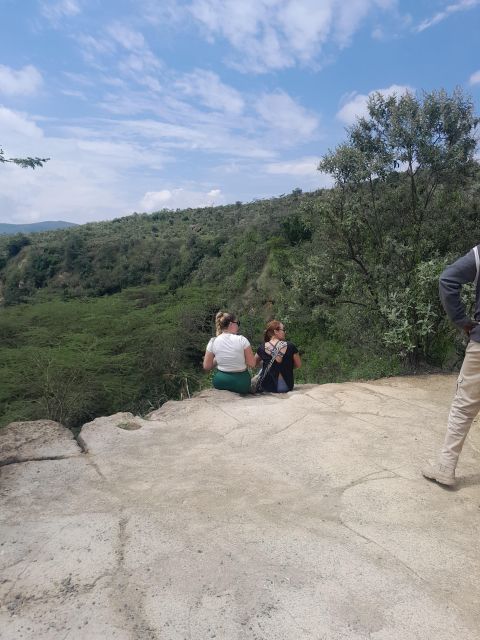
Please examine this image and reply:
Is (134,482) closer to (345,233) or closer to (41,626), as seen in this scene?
(41,626)

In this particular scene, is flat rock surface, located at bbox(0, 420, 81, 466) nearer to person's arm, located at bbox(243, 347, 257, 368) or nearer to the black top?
person's arm, located at bbox(243, 347, 257, 368)

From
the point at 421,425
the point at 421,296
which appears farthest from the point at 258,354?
the point at 421,296

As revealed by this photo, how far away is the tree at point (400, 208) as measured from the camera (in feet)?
23.9

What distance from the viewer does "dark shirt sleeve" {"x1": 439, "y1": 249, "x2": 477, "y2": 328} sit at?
333 centimetres

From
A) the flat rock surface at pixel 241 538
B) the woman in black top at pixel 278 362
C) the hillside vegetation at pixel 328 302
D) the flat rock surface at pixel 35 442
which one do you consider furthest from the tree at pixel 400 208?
the flat rock surface at pixel 35 442

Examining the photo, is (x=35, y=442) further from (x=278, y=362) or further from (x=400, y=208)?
(x=400, y=208)

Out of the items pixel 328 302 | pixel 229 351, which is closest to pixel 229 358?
pixel 229 351

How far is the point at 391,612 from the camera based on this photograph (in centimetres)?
225

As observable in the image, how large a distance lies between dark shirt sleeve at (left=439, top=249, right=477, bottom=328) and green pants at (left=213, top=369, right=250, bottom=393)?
291cm

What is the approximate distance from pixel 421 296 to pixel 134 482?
5.14 m

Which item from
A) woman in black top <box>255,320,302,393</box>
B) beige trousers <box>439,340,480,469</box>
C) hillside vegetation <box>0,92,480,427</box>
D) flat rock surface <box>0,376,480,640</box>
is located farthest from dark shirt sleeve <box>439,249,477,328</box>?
hillside vegetation <box>0,92,480,427</box>

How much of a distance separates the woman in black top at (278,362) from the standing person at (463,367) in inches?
110

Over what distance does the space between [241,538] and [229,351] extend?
10.1ft

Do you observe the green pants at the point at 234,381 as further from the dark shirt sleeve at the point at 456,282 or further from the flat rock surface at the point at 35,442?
the dark shirt sleeve at the point at 456,282
